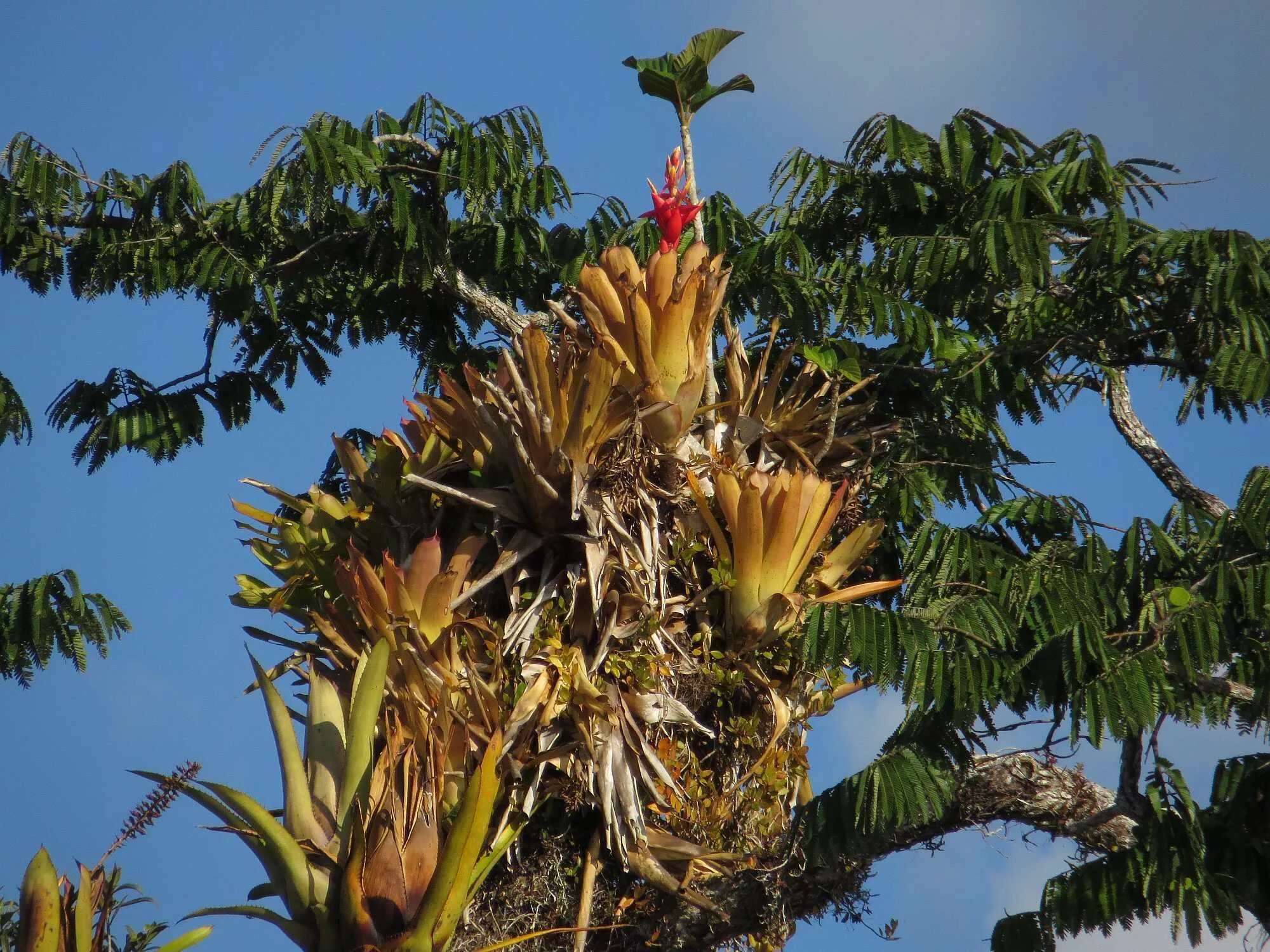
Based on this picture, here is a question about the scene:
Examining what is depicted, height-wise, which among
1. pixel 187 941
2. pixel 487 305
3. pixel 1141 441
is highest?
pixel 487 305

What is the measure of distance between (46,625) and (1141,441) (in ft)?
14.9

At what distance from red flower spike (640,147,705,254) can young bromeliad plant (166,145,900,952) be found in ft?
0.89

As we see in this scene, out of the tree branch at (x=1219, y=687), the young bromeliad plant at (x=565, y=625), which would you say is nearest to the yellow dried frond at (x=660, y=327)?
the young bromeliad plant at (x=565, y=625)

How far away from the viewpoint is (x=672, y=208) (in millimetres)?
5965

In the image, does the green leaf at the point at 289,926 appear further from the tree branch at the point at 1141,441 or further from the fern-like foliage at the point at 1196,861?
the tree branch at the point at 1141,441

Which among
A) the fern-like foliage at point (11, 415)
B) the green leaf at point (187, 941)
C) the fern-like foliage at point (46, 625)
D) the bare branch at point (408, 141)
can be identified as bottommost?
the green leaf at point (187, 941)

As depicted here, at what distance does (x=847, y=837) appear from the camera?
15.4 feet

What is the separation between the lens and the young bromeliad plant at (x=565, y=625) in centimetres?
449

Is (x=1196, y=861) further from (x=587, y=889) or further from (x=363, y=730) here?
(x=363, y=730)

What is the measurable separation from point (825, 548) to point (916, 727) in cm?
99

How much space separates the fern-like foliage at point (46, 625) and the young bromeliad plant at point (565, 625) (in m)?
1.29

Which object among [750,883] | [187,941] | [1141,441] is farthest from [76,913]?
[1141,441]

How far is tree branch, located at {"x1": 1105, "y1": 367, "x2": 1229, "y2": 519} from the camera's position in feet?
18.7

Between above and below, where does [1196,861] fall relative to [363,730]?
below
